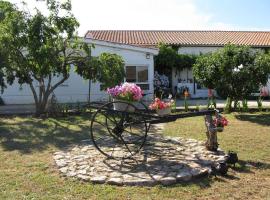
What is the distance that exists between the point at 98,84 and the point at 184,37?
11.3 metres

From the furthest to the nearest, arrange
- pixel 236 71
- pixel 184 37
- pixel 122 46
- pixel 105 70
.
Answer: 1. pixel 184 37
2. pixel 122 46
3. pixel 105 70
4. pixel 236 71

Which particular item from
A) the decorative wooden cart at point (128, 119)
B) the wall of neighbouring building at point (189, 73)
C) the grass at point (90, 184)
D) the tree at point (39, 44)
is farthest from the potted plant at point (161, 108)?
the wall of neighbouring building at point (189, 73)

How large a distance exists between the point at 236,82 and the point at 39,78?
7555 mm

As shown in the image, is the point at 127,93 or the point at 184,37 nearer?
the point at 127,93

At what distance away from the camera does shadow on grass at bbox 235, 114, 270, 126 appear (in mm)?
14008

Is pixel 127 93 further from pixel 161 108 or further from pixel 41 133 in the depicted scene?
pixel 41 133

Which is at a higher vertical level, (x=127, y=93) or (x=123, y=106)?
(x=127, y=93)

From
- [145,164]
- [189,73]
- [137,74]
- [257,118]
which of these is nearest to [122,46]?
[137,74]

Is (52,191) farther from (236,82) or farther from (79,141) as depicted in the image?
(236,82)

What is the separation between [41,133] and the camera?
475 inches

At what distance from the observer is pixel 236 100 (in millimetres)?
16875

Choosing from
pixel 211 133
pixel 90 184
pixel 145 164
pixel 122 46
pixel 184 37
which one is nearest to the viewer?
pixel 90 184

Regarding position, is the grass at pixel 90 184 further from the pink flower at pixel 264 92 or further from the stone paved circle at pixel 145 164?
the pink flower at pixel 264 92

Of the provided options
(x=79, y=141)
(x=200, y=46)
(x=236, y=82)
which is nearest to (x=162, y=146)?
(x=79, y=141)
